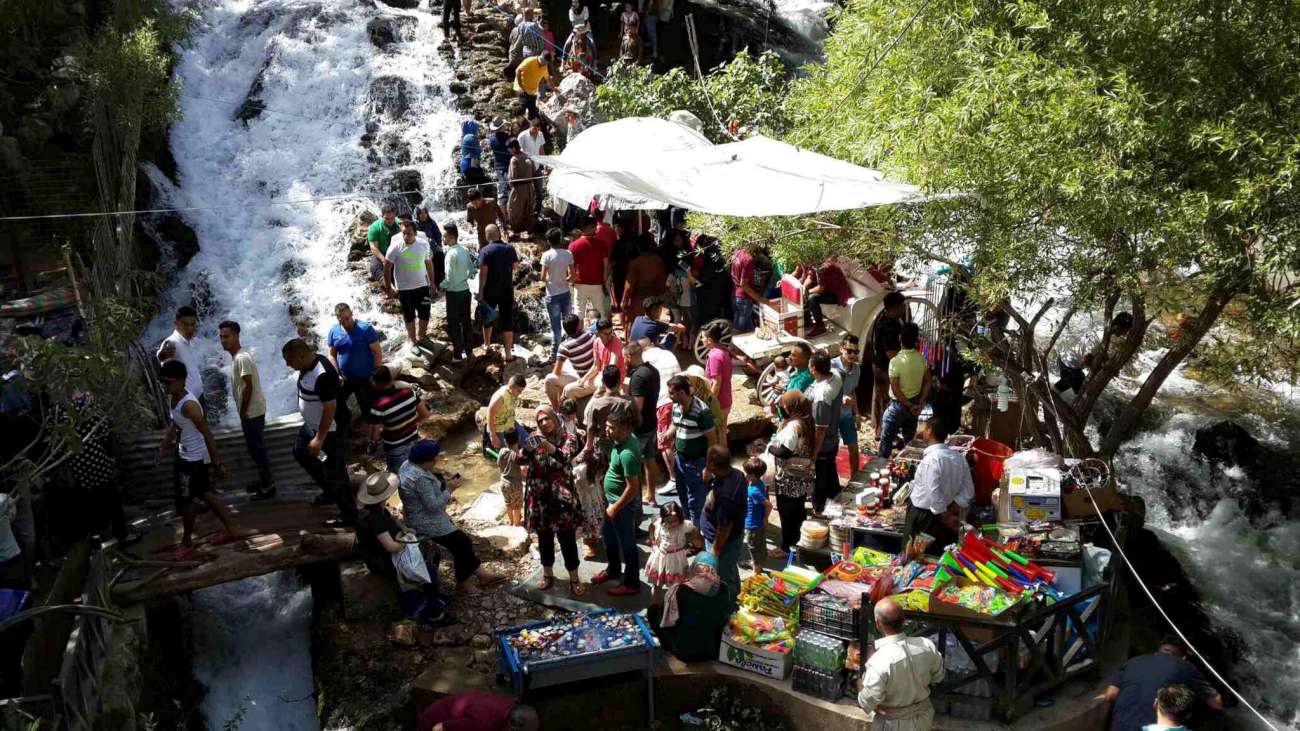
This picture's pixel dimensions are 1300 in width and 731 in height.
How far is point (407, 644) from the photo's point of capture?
25.8 feet

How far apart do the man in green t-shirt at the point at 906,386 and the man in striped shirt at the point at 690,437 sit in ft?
6.22

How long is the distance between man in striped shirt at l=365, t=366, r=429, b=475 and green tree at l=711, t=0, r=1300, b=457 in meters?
4.10

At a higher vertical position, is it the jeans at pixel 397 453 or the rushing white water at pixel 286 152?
the rushing white water at pixel 286 152

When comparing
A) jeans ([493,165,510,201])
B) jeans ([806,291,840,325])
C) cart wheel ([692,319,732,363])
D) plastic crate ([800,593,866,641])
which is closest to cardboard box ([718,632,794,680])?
plastic crate ([800,593,866,641])

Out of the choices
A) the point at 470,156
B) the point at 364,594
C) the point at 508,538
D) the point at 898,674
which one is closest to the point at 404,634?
the point at 364,594

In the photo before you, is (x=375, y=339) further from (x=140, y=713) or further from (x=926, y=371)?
(x=926, y=371)

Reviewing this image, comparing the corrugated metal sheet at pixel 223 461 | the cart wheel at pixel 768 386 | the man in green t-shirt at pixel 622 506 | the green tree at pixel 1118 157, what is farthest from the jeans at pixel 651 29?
the man in green t-shirt at pixel 622 506

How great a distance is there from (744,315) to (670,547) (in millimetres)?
6083

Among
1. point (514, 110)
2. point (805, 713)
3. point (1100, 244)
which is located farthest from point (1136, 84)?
point (514, 110)

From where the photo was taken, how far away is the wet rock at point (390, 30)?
1973cm

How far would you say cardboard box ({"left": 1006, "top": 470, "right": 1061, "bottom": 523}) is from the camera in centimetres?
808

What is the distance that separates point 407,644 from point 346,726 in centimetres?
72

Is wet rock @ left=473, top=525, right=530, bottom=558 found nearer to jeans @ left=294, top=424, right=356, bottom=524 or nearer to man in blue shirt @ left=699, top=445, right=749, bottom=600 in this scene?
jeans @ left=294, top=424, right=356, bottom=524

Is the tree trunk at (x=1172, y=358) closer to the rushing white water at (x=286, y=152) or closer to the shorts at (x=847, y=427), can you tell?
the shorts at (x=847, y=427)
